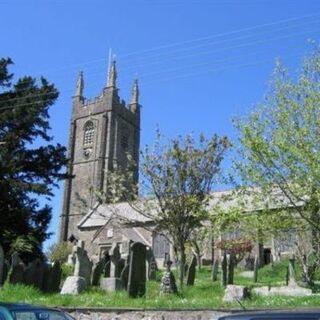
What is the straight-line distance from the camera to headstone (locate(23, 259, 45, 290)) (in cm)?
2042

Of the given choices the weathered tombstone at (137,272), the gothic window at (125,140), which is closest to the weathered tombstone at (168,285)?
the weathered tombstone at (137,272)

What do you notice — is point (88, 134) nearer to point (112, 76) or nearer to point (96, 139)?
point (96, 139)

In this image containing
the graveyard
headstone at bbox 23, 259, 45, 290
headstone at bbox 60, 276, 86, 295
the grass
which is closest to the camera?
the grass

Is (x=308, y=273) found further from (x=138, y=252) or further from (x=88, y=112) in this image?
(x=88, y=112)

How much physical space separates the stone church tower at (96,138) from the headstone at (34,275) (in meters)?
60.9

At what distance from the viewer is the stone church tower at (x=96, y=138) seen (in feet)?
277

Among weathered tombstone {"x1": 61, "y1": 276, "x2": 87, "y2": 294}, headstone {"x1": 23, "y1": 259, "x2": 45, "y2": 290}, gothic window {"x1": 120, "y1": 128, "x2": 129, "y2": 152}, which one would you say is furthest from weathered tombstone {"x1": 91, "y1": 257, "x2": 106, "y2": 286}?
gothic window {"x1": 120, "y1": 128, "x2": 129, "y2": 152}

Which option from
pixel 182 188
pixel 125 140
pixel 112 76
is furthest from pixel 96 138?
pixel 182 188

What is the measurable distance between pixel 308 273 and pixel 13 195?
17651 mm

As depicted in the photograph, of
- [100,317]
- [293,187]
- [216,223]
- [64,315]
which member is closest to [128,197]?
[216,223]

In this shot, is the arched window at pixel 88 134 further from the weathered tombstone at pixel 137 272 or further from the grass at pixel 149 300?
the weathered tombstone at pixel 137 272

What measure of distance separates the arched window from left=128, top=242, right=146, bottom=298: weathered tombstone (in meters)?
71.6

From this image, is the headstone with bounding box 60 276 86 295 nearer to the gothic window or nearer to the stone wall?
the stone wall

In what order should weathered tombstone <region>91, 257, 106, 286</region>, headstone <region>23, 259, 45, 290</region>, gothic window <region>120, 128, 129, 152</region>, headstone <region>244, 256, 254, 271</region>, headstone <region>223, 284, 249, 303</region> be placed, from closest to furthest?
headstone <region>223, 284, 249, 303</region>
headstone <region>23, 259, 45, 290</region>
weathered tombstone <region>91, 257, 106, 286</region>
headstone <region>244, 256, 254, 271</region>
gothic window <region>120, 128, 129, 152</region>
